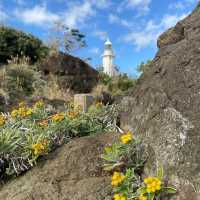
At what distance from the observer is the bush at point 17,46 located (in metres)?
17.6

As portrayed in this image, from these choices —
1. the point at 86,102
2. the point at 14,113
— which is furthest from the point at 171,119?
the point at 86,102

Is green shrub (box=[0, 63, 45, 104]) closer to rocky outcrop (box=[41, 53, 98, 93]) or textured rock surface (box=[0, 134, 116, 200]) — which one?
rocky outcrop (box=[41, 53, 98, 93])

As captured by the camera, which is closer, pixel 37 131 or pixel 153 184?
pixel 153 184

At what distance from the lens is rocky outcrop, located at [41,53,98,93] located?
50.9 ft

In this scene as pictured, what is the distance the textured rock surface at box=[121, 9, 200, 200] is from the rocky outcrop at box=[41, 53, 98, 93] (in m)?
10.7

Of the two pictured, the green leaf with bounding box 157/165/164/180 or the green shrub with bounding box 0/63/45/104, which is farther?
the green shrub with bounding box 0/63/45/104

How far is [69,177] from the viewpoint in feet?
13.1

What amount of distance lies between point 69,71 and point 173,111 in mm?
12062

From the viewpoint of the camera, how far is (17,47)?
1809 cm

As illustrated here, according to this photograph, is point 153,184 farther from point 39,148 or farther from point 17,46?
point 17,46

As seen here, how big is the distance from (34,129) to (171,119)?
1619 mm

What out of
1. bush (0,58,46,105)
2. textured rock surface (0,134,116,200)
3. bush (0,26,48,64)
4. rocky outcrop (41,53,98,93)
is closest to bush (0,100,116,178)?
textured rock surface (0,134,116,200)

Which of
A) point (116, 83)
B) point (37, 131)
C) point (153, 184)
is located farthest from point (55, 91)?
point (153, 184)

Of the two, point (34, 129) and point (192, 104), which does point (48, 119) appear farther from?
point (192, 104)
